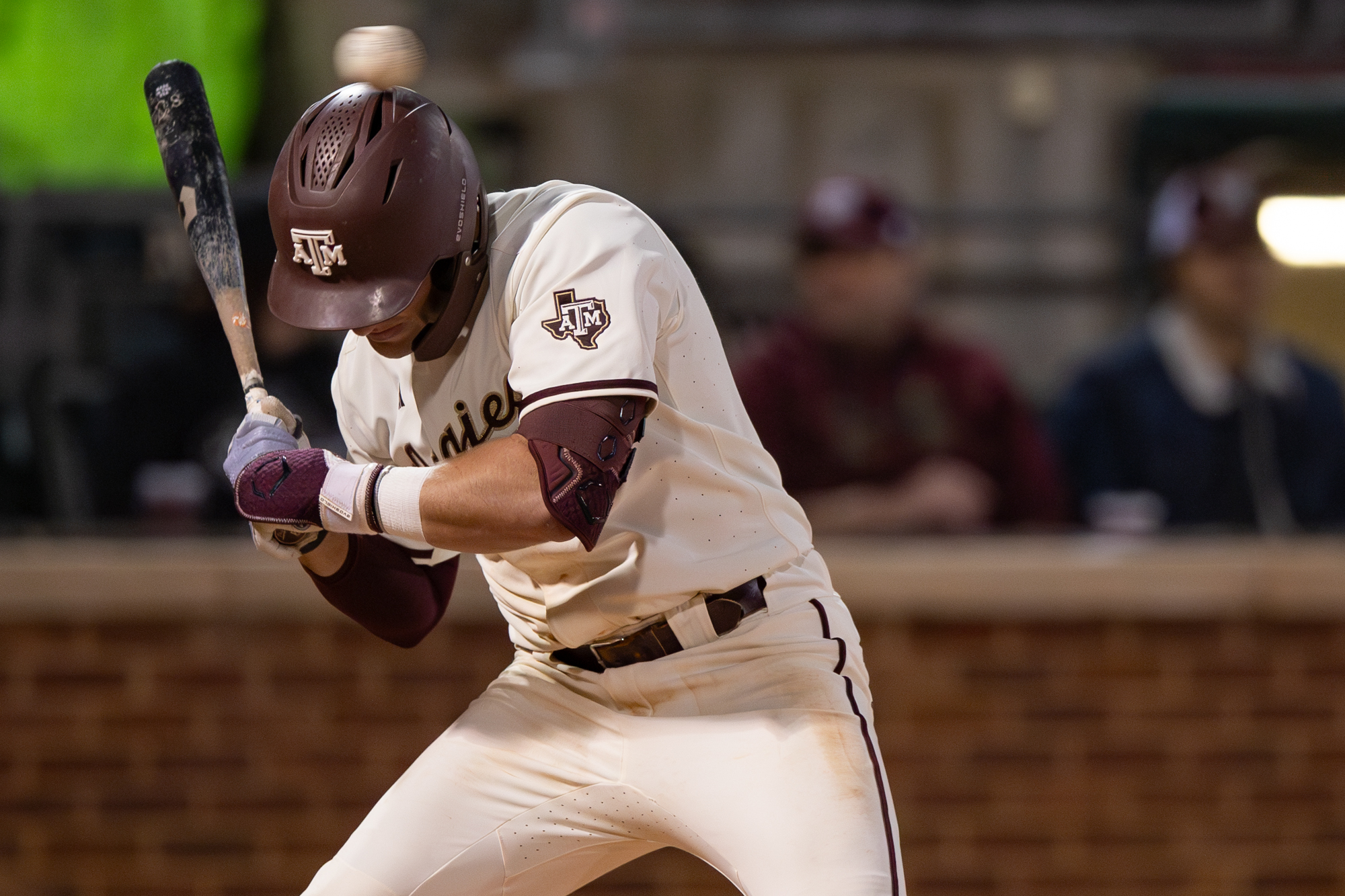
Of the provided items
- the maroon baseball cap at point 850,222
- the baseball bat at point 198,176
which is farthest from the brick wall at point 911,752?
the baseball bat at point 198,176

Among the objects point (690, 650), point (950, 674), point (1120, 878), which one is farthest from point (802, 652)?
point (1120, 878)

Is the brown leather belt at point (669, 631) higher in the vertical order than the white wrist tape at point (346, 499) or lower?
lower

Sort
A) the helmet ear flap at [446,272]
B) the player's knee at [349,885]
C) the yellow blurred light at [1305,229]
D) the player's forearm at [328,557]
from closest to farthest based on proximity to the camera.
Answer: the helmet ear flap at [446,272]
the player's knee at [349,885]
the player's forearm at [328,557]
the yellow blurred light at [1305,229]

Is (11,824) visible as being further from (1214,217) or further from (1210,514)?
(1214,217)

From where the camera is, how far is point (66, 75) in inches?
171

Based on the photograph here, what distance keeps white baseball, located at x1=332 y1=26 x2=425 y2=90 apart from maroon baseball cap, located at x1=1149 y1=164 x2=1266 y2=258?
2.85 metres

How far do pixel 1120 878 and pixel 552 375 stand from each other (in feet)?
9.48

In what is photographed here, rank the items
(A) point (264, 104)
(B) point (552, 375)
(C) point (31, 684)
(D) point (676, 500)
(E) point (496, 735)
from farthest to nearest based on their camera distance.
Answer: (A) point (264, 104)
(C) point (31, 684)
(E) point (496, 735)
(D) point (676, 500)
(B) point (552, 375)

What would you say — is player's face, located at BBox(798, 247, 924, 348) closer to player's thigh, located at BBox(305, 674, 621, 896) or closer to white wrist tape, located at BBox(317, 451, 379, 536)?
player's thigh, located at BBox(305, 674, 621, 896)

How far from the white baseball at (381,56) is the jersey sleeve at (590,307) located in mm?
284

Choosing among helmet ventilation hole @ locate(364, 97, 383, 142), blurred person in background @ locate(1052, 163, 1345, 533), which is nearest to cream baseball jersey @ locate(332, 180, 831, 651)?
helmet ventilation hole @ locate(364, 97, 383, 142)

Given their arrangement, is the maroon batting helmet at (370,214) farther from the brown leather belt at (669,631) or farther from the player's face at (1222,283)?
the player's face at (1222,283)

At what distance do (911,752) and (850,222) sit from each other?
55.5 inches

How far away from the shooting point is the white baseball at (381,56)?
85.1 inches
